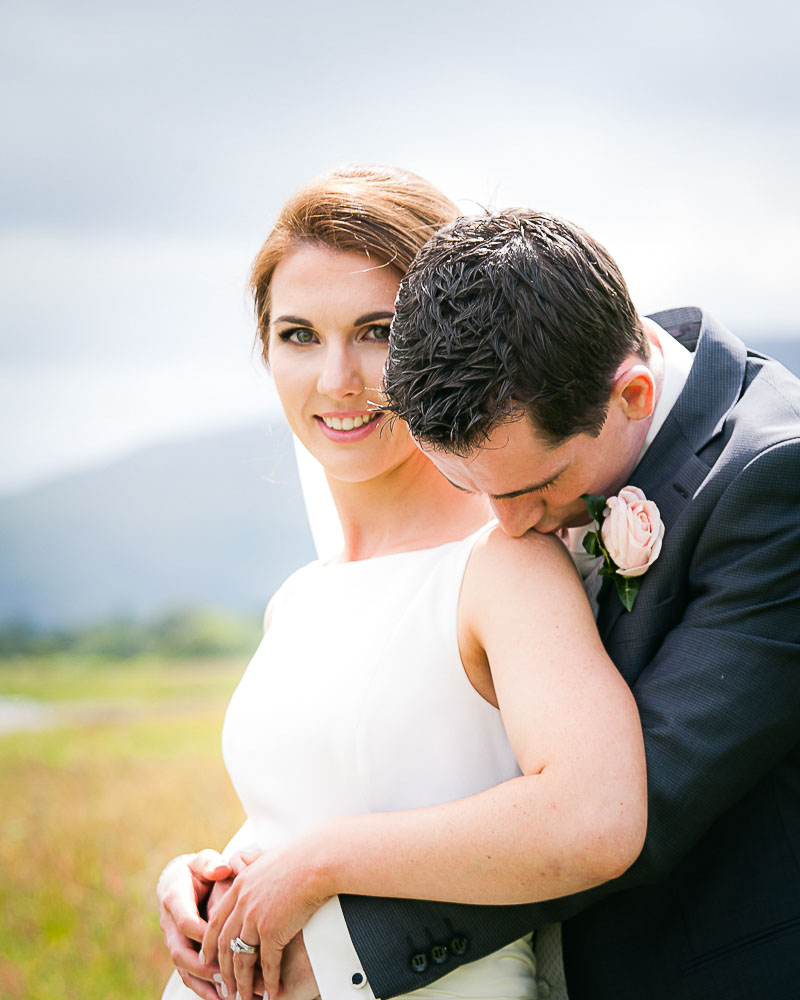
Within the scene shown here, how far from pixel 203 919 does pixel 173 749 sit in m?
10.1

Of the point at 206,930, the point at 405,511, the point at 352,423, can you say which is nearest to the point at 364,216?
the point at 352,423

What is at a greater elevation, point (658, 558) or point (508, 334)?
point (508, 334)

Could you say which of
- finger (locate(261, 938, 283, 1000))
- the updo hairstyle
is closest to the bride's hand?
finger (locate(261, 938, 283, 1000))

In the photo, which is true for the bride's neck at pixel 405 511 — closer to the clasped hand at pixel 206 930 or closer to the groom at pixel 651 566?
the groom at pixel 651 566

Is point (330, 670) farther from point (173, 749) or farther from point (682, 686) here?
point (173, 749)

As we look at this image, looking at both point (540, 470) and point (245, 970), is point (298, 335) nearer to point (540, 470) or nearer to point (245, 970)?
point (540, 470)

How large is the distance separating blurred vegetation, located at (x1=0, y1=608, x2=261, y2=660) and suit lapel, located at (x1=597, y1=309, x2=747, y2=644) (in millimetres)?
21352

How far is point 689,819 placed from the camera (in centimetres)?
193

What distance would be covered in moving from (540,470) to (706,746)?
0.65 m

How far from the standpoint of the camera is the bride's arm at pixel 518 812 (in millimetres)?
1856

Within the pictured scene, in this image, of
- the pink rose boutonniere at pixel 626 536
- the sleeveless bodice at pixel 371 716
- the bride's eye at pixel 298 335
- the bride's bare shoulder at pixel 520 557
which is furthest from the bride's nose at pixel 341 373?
the pink rose boutonniere at pixel 626 536

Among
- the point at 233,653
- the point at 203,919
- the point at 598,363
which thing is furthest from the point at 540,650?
the point at 233,653

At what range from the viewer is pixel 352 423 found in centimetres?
273

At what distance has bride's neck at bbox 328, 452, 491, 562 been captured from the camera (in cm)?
272
